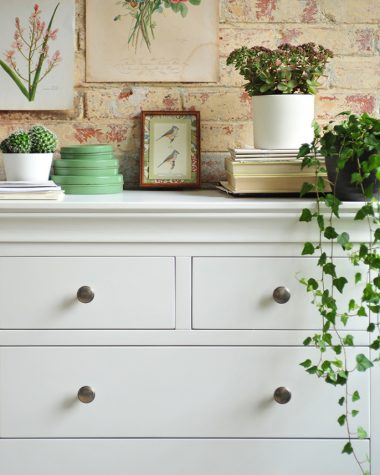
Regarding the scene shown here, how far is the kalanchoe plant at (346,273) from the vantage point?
181 centimetres

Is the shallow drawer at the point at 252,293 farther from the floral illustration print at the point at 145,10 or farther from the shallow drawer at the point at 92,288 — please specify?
the floral illustration print at the point at 145,10

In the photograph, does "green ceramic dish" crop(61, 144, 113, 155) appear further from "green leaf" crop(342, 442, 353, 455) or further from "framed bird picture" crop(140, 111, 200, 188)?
"green leaf" crop(342, 442, 353, 455)

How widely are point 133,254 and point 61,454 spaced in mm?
522

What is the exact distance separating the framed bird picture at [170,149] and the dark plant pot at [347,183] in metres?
0.52

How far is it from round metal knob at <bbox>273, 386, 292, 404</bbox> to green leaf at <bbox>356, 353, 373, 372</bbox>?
0.66 feet

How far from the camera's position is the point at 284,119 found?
207 cm

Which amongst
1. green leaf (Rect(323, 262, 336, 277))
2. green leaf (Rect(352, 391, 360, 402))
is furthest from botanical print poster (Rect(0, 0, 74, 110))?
green leaf (Rect(352, 391, 360, 402))

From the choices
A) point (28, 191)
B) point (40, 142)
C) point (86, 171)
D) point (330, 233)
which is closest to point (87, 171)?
point (86, 171)

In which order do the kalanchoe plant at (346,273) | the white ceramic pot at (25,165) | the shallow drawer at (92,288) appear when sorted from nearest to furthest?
the kalanchoe plant at (346,273) → the shallow drawer at (92,288) → the white ceramic pot at (25,165)

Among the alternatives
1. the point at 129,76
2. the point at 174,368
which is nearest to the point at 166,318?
the point at 174,368

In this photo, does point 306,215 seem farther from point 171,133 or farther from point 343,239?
point 171,133

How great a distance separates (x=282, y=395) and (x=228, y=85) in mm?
947

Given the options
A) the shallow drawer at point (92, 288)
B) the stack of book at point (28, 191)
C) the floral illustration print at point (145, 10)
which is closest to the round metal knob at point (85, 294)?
the shallow drawer at point (92, 288)

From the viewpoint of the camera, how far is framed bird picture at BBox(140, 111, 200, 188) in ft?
7.55
